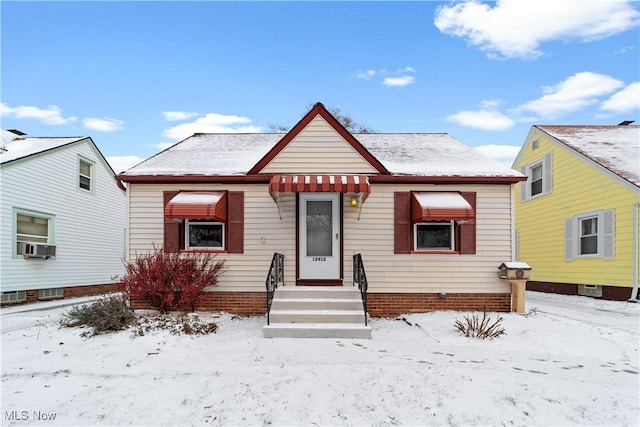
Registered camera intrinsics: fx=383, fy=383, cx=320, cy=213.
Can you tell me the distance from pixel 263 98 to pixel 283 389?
13.9 metres

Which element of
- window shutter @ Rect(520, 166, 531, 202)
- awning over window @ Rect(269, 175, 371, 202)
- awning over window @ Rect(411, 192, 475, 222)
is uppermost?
window shutter @ Rect(520, 166, 531, 202)

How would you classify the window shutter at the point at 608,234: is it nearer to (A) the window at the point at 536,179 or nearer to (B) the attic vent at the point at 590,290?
(B) the attic vent at the point at 590,290

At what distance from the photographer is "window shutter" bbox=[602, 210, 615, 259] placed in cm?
1170

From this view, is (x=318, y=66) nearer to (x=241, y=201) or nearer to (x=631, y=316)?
(x=241, y=201)

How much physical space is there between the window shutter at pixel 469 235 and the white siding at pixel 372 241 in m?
0.10

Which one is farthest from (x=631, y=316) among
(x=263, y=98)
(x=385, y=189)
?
(x=263, y=98)

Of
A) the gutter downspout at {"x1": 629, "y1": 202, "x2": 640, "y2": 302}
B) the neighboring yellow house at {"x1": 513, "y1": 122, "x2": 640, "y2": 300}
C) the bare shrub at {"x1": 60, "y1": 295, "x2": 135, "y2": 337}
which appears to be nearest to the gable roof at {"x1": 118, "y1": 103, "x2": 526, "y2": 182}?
the bare shrub at {"x1": 60, "y1": 295, "x2": 135, "y2": 337}

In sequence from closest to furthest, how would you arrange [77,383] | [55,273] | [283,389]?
[283,389] → [77,383] → [55,273]

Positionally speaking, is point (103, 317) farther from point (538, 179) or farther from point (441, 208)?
point (538, 179)

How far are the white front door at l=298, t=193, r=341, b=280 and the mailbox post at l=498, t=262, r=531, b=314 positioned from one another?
379 cm

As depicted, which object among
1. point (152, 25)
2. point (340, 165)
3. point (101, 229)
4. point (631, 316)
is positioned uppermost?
point (152, 25)

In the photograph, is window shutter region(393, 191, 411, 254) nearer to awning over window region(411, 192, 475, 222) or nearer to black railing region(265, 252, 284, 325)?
awning over window region(411, 192, 475, 222)

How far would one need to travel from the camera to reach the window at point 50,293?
12969mm

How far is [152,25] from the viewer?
11.0m
